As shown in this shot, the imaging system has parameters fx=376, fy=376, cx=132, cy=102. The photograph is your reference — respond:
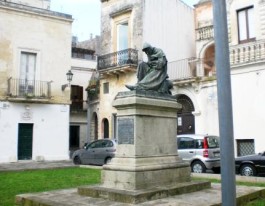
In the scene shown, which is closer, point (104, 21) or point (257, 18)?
point (257, 18)

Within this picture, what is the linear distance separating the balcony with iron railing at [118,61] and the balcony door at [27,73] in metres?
4.72

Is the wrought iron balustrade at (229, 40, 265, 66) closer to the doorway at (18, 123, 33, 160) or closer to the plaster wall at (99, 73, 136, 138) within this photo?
the plaster wall at (99, 73, 136, 138)

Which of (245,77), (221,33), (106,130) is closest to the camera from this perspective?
(221,33)

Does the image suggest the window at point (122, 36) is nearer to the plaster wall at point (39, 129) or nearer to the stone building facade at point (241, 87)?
the stone building facade at point (241, 87)

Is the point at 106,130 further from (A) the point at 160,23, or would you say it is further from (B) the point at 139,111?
(B) the point at 139,111

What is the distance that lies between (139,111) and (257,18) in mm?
13936

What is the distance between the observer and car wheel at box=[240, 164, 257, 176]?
13.9m

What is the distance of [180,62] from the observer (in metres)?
24.8

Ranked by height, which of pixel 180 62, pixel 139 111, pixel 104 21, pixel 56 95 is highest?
pixel 104 21

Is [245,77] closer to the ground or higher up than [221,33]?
higher up

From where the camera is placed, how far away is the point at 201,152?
15367 mm

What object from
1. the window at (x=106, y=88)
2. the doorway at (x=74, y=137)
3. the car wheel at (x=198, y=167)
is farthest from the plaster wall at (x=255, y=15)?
the doorway at (x=74, y=137)

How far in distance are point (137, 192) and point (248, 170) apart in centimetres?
823

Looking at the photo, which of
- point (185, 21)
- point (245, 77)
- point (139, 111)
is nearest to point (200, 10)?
point (185, 21)
